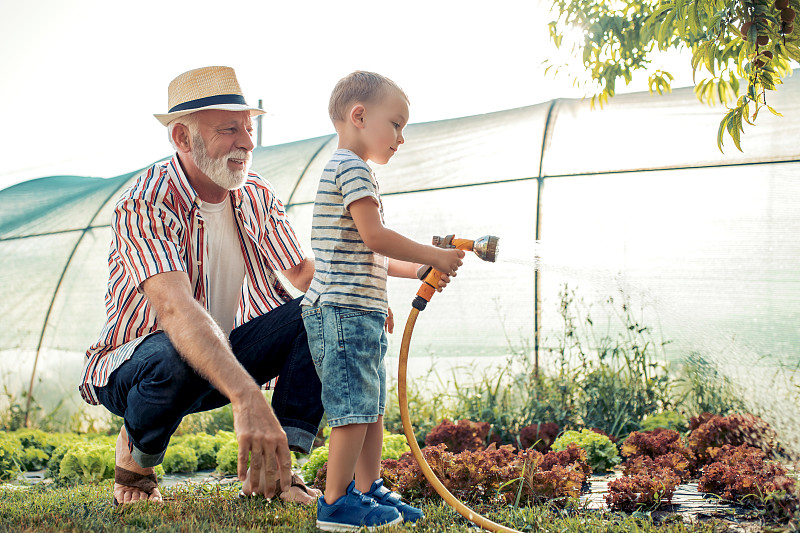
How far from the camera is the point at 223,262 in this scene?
294 cm

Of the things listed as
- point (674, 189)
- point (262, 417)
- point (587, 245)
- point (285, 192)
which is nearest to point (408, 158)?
point (285, 192)

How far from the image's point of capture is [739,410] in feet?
14.5

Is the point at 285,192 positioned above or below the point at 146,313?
above

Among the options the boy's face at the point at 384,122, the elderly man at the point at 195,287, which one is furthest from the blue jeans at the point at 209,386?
the boy's face at the point at 384,122

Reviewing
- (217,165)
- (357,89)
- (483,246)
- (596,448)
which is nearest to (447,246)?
(483,246)

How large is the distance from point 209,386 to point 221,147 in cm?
95

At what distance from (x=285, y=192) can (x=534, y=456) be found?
15.0 feet

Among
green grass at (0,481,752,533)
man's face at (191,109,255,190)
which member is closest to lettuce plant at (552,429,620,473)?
green grass at (0,481,752,533)

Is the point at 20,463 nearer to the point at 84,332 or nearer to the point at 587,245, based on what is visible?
the point at 84,332

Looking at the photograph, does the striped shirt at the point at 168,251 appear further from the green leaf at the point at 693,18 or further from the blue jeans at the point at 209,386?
the green leaf at the point at 693,18

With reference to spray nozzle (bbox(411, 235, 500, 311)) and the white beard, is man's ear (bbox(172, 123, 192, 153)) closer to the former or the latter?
the white beard

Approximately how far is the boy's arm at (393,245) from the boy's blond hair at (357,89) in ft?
1.27

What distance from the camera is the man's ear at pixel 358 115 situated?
7.95 ft

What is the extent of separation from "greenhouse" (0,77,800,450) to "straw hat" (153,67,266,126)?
3.05 metres
